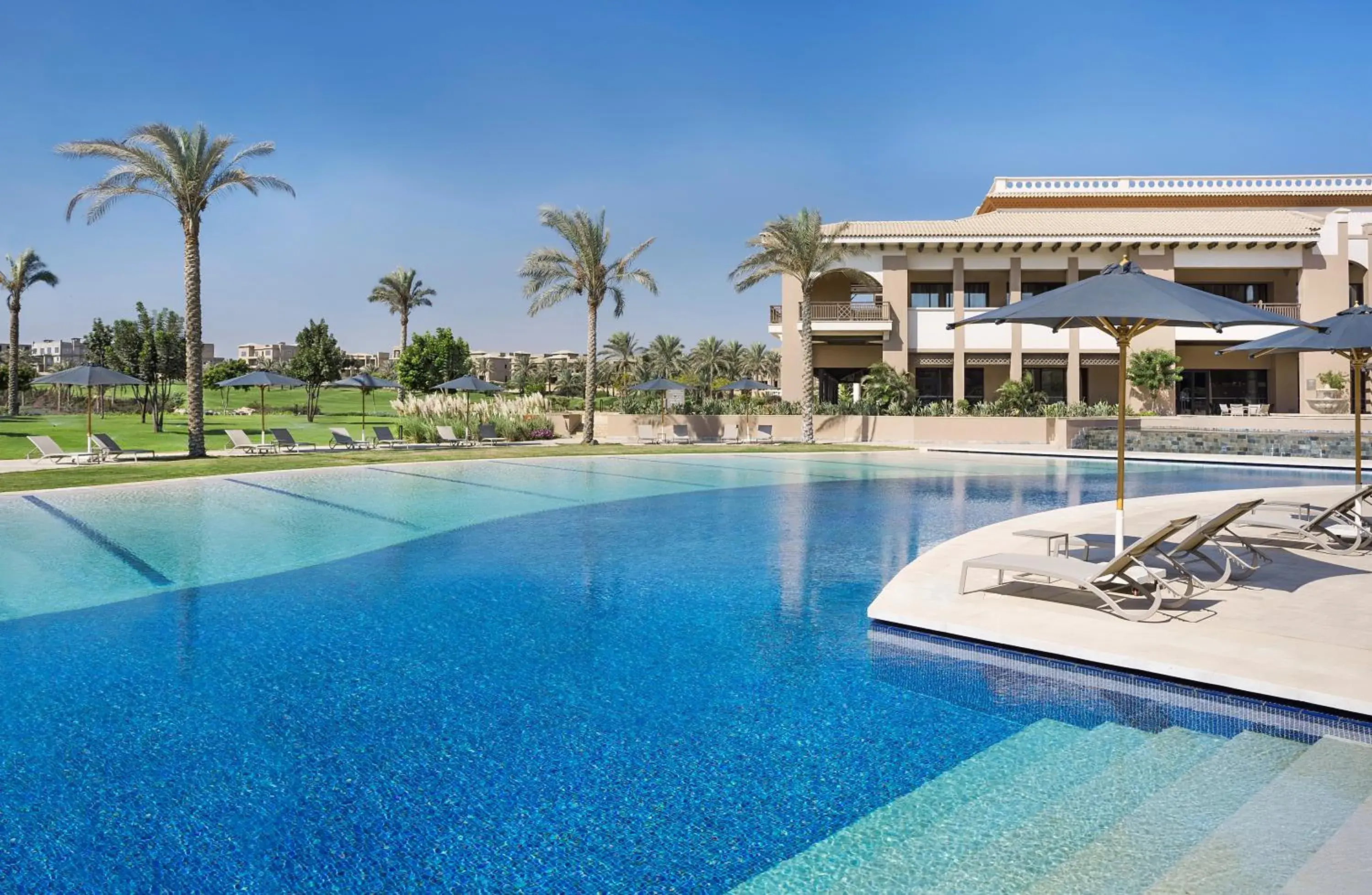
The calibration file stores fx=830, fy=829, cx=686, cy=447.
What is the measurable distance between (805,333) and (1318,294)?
Result: 77.4 feet

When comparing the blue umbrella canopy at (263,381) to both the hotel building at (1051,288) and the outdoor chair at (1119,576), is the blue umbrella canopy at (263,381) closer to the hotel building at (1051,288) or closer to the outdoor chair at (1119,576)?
the hotel building at (1051,288)

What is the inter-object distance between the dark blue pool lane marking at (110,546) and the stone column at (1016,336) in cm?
3301

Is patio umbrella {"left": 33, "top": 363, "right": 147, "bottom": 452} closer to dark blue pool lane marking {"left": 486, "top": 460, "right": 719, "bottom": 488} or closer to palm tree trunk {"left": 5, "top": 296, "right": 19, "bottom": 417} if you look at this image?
dark blue pool lane marking {"left": 486, "top": 460, "right": 719, "bottom": 488}

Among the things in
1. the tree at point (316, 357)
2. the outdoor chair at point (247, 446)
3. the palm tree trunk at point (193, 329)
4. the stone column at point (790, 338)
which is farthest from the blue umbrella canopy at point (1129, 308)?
the tree at point (316, 357)

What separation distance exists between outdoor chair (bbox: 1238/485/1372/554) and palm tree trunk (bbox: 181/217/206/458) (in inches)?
956

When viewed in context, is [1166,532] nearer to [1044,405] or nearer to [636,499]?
[636,499]

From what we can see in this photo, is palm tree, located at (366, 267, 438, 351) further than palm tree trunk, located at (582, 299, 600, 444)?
Yes

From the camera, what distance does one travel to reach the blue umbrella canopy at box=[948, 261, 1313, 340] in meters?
7.06

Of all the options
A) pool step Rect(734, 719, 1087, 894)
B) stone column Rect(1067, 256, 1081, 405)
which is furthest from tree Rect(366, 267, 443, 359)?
pool step Rect(734, 719, 1087, 894)

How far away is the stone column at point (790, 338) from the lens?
36.6 meters

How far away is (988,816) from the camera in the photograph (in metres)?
3.74

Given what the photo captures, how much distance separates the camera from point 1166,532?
281 inches

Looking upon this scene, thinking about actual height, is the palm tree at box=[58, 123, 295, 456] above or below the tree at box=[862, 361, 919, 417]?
above

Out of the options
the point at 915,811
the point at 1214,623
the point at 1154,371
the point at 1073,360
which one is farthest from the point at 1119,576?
the point at 1073,360
